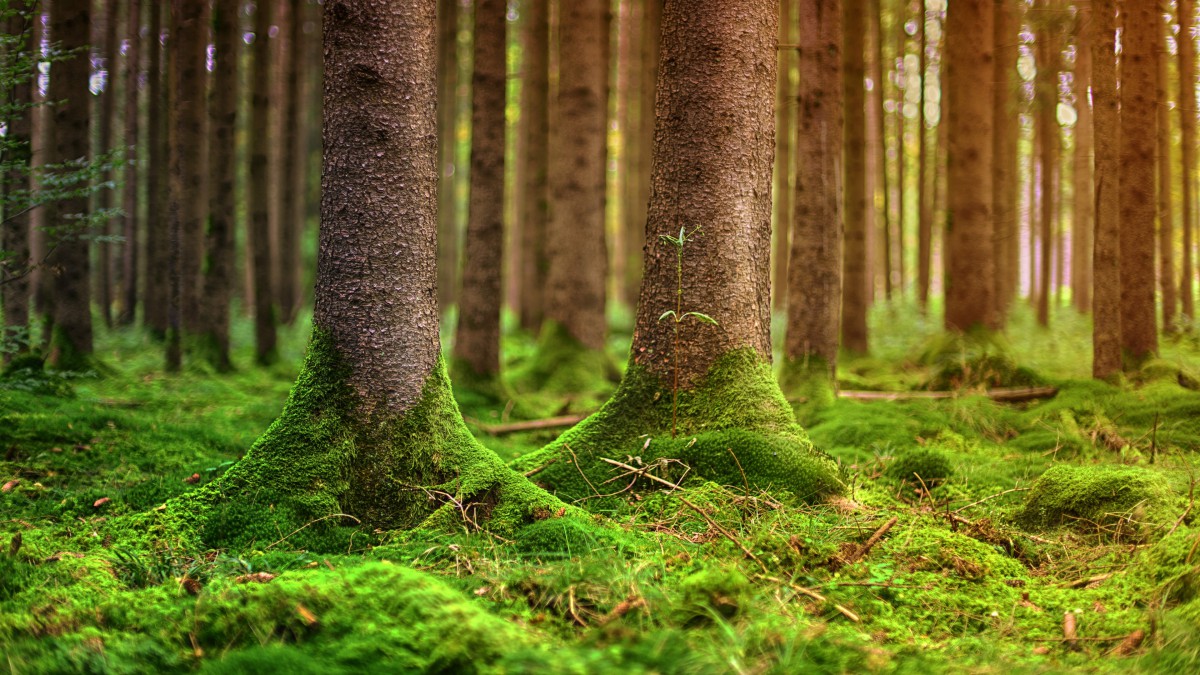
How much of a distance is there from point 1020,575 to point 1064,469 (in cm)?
138

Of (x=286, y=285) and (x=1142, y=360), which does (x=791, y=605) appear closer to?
(x=1142, y=360)

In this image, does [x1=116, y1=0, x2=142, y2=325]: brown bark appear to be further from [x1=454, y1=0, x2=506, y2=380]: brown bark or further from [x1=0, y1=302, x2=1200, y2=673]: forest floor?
[x1=0, y1=302, x2=1200, y2=673]: forest floor

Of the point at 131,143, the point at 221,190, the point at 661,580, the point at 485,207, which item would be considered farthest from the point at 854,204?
the point at 131,143

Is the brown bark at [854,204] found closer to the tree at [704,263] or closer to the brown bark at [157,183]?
the tree at [704,263]

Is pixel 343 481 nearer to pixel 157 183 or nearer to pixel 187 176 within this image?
pixel 187 176

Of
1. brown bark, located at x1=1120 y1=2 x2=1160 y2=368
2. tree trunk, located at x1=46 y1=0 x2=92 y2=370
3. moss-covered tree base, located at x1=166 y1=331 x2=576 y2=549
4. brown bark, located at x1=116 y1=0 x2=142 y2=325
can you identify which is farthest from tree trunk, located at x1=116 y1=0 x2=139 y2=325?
brown bark, located at x1=1120 y1=2 x2=1160 y2=368

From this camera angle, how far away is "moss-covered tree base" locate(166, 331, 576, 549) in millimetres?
4316

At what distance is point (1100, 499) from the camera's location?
190 inches

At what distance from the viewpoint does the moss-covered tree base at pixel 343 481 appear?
14.2ft

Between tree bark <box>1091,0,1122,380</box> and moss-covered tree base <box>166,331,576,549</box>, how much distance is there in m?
7.57

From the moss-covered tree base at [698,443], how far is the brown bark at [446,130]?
1195cm

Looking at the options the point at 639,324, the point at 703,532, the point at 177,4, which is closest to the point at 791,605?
the point at 703,532

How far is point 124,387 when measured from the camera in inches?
377

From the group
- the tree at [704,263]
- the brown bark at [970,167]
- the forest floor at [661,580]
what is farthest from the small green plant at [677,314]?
the brown bark at [970,167]
